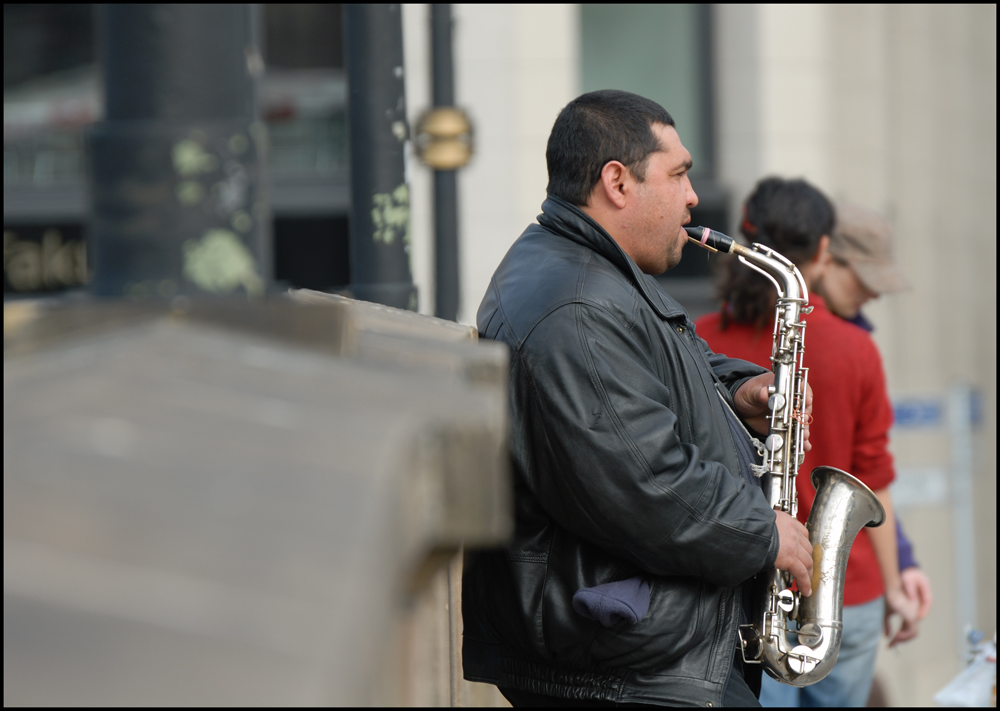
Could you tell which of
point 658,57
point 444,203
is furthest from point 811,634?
point 658,57

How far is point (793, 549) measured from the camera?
2.39m

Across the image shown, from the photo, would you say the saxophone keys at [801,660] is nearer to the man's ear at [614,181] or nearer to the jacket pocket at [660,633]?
the jacket pocket at [660,633]

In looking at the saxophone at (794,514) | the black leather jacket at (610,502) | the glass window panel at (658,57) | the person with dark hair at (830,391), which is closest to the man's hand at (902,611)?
the person with dark hair at (830,391)

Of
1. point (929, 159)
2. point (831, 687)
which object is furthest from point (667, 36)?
point (831, 687)

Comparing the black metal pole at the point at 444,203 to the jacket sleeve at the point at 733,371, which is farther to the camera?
the black metal pole at the point at 444,203

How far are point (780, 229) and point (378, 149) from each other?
137cm

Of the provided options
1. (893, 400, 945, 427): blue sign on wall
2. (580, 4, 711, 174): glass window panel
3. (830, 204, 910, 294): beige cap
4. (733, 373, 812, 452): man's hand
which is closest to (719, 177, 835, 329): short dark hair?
(830, 204, 910, 294): beige cap

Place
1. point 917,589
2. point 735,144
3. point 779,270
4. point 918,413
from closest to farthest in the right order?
point 779,270 < point 917,589 < point 735,144 < point 918,413

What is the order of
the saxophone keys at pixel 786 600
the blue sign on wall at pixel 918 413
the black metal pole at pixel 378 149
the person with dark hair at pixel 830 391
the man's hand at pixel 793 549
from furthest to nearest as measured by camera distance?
the blue sign on wall at pixel 918 413, the person with dark hair at pixel 830 391, the black metal pole at pixel 378 149, the saxophone keys at pixel 786 600, the man's hand at pixel 793 549

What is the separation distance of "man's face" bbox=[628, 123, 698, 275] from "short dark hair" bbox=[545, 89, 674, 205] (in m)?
0.02

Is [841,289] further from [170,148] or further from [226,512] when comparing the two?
[226,512]

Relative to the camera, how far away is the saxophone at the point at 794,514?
2682mm

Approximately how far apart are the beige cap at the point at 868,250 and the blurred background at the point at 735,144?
137 inches

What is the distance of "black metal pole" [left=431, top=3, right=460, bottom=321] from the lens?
388 centimetres
